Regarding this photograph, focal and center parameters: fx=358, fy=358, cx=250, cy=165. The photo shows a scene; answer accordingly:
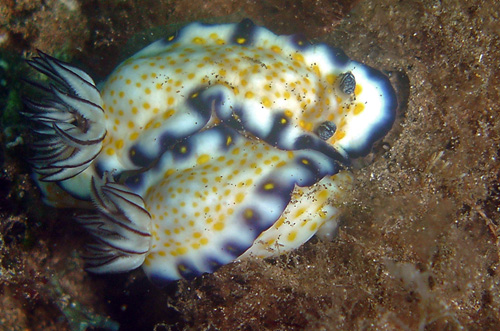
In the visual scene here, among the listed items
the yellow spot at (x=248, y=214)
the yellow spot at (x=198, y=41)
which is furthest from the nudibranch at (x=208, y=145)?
the yellow spot at (x=198, y=41)

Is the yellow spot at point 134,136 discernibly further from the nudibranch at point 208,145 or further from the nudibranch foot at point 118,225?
the nudibranch foot at point 118,225

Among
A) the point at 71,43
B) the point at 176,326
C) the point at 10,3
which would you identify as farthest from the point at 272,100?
the point at 10,3

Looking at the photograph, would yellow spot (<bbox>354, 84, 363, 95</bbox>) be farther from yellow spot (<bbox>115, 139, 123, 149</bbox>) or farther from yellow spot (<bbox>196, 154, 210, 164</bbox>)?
yellow spot (<bbox>115, 139, 123, 149</bbox>)

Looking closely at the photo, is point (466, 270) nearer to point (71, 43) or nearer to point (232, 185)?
point (232, 185)

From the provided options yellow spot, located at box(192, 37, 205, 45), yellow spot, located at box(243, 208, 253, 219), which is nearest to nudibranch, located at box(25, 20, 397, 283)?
yellow spot, located at box(243, 208, 253, 219)

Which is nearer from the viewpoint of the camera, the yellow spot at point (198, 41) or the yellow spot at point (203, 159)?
the yellow spot at point (203, 159)

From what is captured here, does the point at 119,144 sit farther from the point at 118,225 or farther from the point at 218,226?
the point at 218,226

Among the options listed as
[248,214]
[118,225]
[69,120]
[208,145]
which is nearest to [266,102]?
[208,145]
